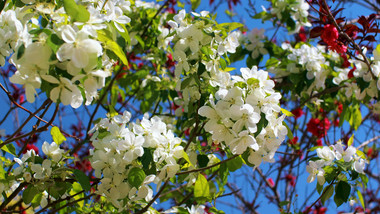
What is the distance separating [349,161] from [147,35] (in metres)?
1.51

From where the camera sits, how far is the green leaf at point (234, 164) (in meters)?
1.44

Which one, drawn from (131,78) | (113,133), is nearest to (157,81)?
(131,78)

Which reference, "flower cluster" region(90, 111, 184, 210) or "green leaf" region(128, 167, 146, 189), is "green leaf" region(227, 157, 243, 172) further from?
"green leaf" region(128, 167, 146, 189)

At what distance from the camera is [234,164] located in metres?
1.44

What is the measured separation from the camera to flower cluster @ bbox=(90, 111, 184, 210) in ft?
4.00

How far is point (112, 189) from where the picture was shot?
1.30 metres

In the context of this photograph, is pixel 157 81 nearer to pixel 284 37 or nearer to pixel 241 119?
pixel 241 119

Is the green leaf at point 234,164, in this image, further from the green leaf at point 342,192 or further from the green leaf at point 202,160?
the green leaf at point 342,192

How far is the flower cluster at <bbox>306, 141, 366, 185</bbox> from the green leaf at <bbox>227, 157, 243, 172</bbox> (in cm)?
31

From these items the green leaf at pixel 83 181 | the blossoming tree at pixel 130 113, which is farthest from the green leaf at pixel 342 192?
the green leaf at pixel 83 181

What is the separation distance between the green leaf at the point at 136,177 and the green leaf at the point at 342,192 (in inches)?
29.8

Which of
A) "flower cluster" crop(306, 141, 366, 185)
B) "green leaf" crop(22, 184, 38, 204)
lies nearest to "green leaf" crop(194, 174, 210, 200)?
"flower cluster" crop(306, 141, 366, 185)

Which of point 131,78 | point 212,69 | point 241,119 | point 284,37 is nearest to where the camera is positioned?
point 241,119

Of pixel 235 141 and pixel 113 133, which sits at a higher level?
pixel 113 133
